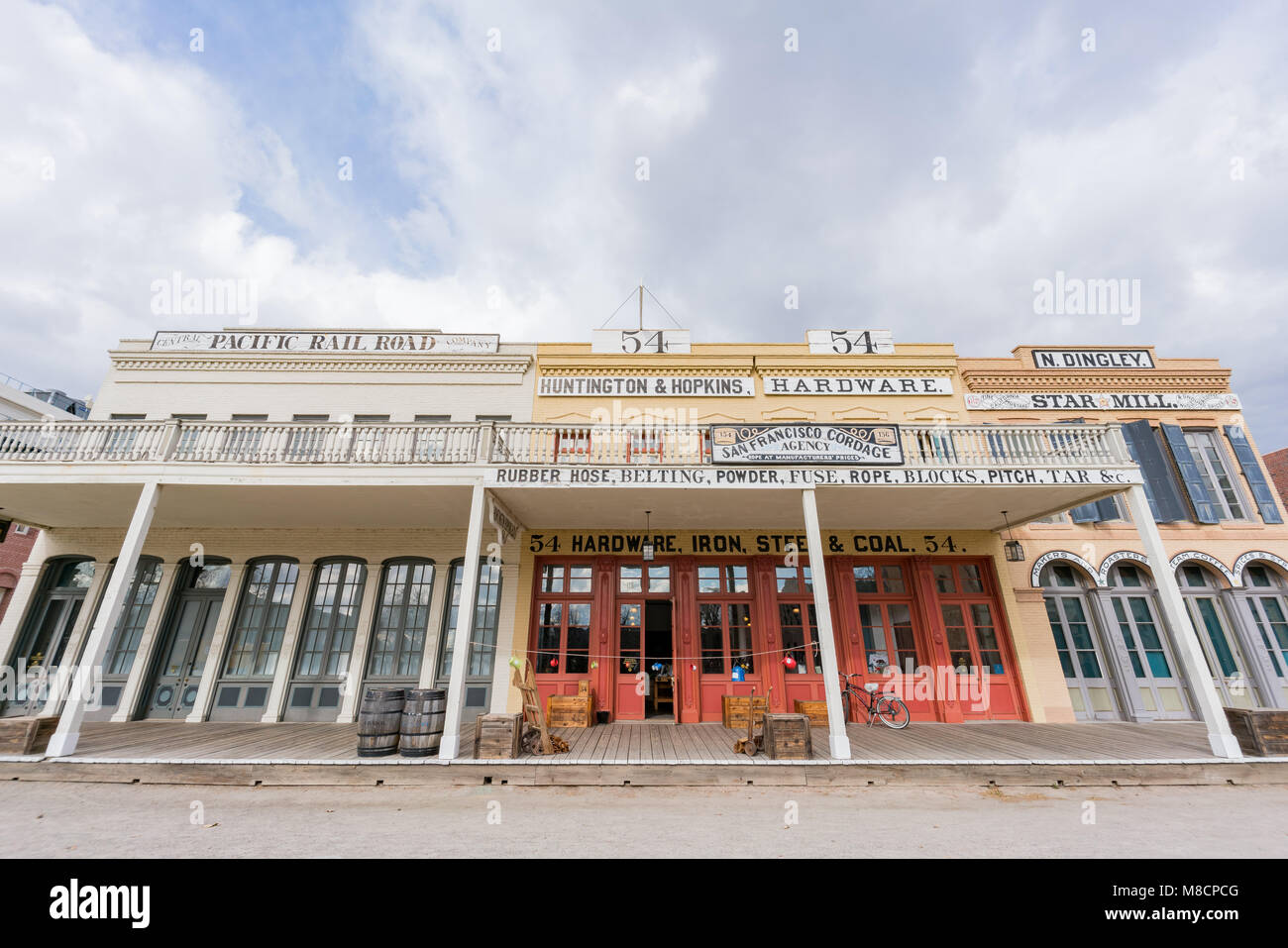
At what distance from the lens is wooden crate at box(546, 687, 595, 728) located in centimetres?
938

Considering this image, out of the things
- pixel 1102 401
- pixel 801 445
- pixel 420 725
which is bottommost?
pixel 420 725

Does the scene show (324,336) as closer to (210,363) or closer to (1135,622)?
(210,363)

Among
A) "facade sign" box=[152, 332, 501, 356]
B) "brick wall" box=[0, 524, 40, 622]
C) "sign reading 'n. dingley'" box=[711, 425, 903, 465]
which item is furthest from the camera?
"brick wall" box=[0, 524, 40, 622]

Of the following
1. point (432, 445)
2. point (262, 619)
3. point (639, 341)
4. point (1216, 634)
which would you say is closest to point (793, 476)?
point (639, 341)

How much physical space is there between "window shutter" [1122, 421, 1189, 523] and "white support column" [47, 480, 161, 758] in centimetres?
1922

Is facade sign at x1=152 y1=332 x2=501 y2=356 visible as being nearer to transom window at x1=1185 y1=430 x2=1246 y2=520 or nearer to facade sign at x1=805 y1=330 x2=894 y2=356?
facade sign at x1=805 y1=330 x2=894 y2=356

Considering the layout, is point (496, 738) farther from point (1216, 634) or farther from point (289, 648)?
point (1216, 634)

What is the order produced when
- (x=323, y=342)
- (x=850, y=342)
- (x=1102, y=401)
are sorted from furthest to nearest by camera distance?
(x=850, y=342) < (x=323, y=342) < (x=1102, y=401)

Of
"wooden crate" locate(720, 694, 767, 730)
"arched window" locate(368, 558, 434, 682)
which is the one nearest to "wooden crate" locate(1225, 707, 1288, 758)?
"wooden crate" locate(720, 694, 767, 730)

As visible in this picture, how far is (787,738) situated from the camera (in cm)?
696

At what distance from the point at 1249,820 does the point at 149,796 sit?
1209 centimetres

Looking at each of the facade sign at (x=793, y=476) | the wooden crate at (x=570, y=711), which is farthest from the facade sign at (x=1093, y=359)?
the wooden crate at (x=570, y=711)

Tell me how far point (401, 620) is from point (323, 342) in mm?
7219

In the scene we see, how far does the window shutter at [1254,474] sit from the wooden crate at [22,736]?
74.9ft
